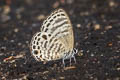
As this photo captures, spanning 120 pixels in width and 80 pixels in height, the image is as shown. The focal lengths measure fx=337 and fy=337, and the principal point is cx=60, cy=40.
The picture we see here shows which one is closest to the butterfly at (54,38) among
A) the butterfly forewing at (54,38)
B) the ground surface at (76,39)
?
the butterfly forewing at (54,38)

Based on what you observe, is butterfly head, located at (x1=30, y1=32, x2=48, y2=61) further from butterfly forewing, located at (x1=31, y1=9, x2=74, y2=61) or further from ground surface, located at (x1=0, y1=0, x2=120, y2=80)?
ground surface, located at (x1=0, y1=0, x2=120, y2=80)

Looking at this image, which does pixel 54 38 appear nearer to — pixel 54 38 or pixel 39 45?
pixel 54 38

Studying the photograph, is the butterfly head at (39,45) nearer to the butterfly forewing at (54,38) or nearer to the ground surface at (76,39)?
the butterfly forewing at (54,38)

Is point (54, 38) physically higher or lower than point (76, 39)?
lower

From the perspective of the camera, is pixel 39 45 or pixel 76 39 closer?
pixel 39 45

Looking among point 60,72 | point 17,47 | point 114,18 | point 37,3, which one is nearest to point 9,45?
point 17,47

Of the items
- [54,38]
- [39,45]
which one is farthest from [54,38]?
[39,45]
